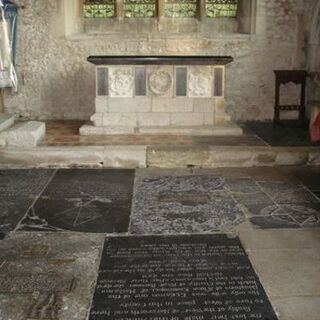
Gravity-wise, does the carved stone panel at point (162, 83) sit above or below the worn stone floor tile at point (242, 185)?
above

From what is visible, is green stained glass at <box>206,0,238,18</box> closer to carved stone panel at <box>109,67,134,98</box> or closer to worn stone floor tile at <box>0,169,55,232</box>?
carved stone panel at <box>109,67,134,98</box>

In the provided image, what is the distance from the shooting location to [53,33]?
7.28 meters

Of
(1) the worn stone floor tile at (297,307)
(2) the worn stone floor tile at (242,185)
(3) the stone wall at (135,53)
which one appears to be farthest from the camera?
(3) the stone wall at (135,53)

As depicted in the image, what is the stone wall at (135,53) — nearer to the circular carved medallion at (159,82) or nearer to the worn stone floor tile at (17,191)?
the circular carved medallion at (159,82)

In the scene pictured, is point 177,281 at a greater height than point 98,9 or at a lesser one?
lesser

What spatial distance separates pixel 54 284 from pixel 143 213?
4.14 feet

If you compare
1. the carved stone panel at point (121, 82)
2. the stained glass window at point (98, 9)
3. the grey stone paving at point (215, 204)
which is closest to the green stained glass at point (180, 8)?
the stained glass window at point (98, 9)

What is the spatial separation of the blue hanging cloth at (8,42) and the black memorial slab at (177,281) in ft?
13.8

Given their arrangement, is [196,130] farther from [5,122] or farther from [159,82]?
[5,122]

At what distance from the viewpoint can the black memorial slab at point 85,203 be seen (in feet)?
11.3

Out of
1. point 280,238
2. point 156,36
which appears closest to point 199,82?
point 156,36

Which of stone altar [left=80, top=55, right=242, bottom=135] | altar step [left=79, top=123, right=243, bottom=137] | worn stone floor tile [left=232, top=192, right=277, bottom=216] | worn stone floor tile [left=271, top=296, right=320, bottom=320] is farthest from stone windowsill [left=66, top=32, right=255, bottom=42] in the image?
worn stone floor tile [left=271, top=296, right=320, bottom=320]

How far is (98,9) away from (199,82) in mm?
2617

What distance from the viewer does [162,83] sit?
6.00 m
